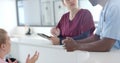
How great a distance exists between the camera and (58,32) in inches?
85.0

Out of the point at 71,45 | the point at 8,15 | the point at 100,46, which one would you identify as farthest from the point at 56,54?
the point at 8,15

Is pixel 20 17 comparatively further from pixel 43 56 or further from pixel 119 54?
pixel 119 54

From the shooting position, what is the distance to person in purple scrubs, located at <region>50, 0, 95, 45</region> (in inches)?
76.8

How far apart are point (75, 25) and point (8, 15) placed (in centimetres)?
304

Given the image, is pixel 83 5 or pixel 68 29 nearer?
pixel 68 29

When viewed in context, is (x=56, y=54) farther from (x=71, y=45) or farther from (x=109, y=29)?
(x=109, y=29)

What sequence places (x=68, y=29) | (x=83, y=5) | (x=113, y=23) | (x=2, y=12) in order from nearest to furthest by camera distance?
(x=113, y=23) → (x=68, y=29) → (x=83, y=5) → (x=2, y=12)

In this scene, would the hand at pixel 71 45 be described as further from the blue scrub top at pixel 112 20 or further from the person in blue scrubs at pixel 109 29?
the blue scrub top at pixel 112 20

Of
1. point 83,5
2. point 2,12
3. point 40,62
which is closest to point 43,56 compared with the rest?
point 40,62

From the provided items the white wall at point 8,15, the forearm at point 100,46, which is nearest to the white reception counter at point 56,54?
the forearm at point 100,46

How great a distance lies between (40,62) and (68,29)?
43 cm

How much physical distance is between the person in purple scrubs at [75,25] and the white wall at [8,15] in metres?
2.74

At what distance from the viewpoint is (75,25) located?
2000 millimetres

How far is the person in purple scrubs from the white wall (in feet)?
8.98
